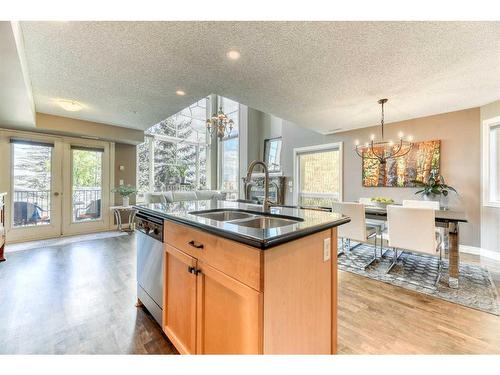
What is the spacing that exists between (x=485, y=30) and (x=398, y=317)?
247 cm

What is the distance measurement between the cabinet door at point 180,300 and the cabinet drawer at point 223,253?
74 millimetres

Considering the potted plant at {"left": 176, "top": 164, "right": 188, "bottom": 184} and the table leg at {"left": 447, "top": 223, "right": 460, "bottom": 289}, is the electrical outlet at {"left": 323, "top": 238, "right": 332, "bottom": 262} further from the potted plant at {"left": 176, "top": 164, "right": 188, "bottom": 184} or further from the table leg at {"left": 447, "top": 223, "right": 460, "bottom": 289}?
Result: the potted plant at {"left": 176, "top": 164, "right": 188, "bottom": 184}

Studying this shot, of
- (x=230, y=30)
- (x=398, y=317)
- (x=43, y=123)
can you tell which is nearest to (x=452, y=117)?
(x=398, y=317)

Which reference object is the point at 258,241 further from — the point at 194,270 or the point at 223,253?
the point at 194,270

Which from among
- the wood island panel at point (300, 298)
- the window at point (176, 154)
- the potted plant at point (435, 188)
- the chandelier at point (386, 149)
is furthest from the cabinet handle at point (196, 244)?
the window at point (176, 154)

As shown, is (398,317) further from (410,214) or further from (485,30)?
(485,30)

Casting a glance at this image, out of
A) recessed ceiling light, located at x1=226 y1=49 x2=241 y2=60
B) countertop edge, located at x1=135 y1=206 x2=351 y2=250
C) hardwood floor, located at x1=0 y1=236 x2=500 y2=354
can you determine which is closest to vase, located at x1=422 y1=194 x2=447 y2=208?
hardwood floor, located at x1=0 y1=236 x2=500 y2=354

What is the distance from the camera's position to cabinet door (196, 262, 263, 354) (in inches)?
36.5

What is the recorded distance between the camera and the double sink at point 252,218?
1437 mm

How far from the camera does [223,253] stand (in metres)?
1.08

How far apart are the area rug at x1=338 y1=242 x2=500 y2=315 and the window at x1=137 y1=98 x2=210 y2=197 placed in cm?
578

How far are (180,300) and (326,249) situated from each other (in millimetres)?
949

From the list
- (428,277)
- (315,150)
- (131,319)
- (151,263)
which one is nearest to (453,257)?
(428,277)

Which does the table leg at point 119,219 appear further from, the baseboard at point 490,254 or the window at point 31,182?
the baseboard at point 490,254
